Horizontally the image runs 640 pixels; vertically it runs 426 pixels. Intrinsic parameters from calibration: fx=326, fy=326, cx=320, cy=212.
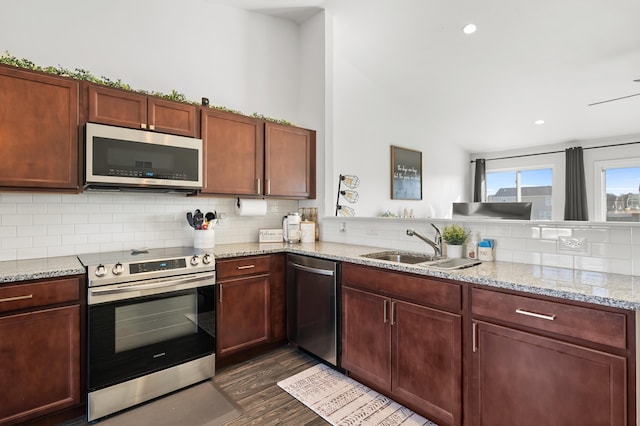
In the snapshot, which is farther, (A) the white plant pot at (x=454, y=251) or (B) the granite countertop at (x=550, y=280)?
(A) the white plant pot at (x=454, y=251)

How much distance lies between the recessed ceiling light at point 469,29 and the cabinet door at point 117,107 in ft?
9.91

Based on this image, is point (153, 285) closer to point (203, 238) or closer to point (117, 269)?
point (117, 269)

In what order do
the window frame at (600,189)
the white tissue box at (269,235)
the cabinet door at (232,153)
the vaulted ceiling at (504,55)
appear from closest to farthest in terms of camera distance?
the cabinet door at (232,153) → the vaulted ceiling at (504,55) → the white tissue box at (269,235) → the window frame at (600,189)

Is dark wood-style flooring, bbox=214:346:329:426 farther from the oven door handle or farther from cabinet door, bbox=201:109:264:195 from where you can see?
cabinet door, bbox=201:109:264:195

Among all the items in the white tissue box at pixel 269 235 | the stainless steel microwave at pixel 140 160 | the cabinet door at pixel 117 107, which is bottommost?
the white tissue box at pixel 269 235

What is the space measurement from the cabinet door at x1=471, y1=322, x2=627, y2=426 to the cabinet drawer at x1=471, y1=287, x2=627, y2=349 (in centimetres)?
5

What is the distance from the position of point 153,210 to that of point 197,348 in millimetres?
1220

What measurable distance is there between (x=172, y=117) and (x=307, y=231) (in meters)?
1.58

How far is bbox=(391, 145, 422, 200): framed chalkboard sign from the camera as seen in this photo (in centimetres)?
484

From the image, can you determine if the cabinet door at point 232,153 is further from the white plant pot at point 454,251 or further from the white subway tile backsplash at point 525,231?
the white subway tile backsplash at point 525,231

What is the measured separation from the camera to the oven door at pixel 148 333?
195cm

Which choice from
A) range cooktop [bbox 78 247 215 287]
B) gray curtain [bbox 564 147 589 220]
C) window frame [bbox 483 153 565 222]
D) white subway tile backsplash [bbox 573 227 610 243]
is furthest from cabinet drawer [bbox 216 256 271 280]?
window frame [bbox 483 153 565 222]

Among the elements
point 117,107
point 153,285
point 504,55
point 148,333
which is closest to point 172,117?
point 117,107

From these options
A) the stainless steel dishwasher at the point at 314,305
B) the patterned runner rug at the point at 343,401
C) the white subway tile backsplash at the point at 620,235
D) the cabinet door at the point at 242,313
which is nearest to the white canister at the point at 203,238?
the cabinet door at the point at 242,313
